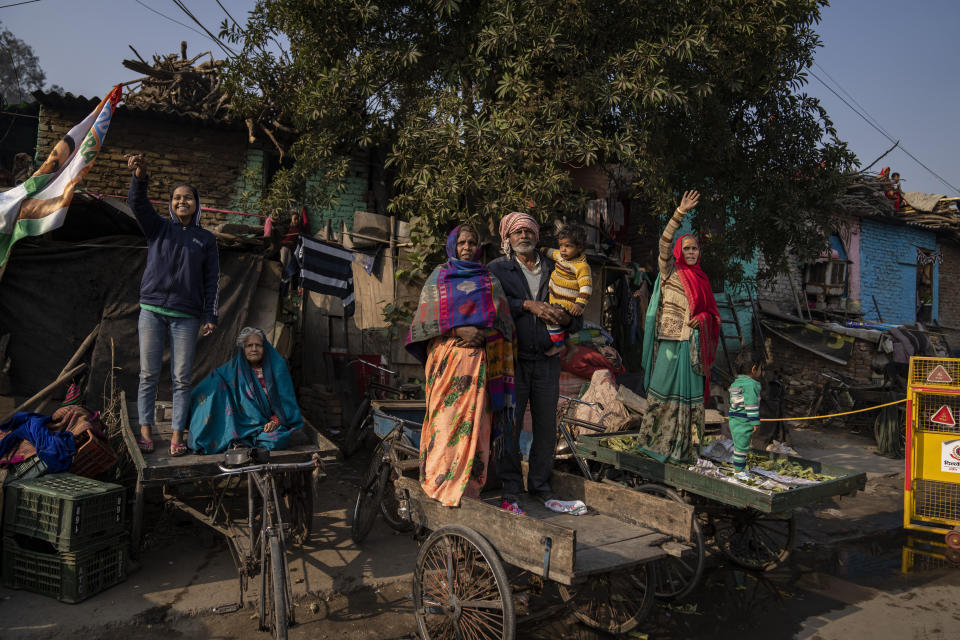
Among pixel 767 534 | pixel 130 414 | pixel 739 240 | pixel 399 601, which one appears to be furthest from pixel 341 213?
pixel 767 534

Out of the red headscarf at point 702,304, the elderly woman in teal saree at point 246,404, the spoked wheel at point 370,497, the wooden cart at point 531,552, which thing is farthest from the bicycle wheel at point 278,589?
the red headscarf at point 702,304

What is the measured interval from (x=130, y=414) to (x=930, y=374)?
747 cm

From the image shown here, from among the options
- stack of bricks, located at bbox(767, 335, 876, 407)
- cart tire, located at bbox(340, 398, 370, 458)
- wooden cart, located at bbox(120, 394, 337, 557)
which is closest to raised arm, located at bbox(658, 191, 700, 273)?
wooden cart, located at bbox(120, 394, 337, 557)

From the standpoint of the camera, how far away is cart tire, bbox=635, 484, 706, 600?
13.5 ft

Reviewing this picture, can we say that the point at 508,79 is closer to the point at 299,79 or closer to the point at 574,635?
the point at 299,79

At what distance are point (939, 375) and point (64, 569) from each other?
7.30 m

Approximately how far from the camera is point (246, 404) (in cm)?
468

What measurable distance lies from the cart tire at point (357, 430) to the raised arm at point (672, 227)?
13.3 feet

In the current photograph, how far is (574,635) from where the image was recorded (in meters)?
3.83

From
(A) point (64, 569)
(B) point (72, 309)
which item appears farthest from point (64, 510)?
(B) point (72, 309)

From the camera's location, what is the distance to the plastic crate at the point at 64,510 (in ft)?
12.4

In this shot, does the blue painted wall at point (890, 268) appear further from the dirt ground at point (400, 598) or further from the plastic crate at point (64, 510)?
the plastic crate at point (64, 510)

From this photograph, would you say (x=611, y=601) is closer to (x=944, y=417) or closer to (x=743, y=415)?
(x=743, y=415)

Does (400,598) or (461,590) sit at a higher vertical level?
(461,590)
